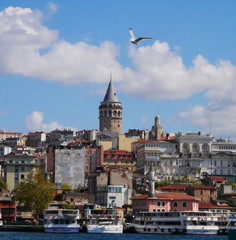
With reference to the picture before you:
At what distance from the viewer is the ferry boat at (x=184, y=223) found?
9050 cm

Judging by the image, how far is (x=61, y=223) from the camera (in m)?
92.3

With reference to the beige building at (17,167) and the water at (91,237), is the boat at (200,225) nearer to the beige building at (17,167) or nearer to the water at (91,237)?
the water at (91,237)

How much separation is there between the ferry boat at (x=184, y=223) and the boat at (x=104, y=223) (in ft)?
10.0

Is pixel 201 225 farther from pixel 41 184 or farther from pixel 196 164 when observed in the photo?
pixel 196 164

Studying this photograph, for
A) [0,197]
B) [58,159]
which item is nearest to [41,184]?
[0,197]

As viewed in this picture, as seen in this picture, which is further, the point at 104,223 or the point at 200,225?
the point at 104,223

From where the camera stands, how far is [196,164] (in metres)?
157

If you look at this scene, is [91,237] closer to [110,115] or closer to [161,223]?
[161,223]

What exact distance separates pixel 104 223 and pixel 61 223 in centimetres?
535

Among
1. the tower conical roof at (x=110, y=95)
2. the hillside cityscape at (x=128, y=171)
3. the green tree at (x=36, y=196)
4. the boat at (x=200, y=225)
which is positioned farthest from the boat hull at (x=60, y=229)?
the tower conical roof at (x=110, y=95)

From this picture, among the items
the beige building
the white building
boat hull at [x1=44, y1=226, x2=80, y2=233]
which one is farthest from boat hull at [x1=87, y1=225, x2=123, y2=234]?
the beige building

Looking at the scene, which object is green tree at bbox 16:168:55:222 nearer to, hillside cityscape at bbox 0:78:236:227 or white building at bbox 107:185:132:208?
hillside cityscape at bbox 0:78:236:227

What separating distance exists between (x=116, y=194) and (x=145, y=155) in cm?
4454

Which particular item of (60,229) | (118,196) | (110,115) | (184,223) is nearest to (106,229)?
(60,229)
